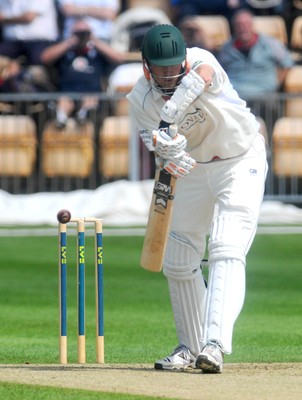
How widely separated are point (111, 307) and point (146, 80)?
4492mm

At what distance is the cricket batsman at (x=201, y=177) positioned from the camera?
7.32m

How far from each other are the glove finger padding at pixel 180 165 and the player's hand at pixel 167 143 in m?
0.03

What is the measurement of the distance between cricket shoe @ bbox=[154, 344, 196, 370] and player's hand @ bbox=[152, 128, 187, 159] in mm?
1261

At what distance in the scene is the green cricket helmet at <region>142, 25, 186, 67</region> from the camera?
7.32m

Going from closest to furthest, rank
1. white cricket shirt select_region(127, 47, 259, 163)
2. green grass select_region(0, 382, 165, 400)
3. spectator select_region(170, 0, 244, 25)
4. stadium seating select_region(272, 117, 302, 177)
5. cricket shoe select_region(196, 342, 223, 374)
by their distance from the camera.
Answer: green grass select_region(0, 382, 165, 400)
cricket shoe select_region(196, 342, 223, 374)
white cricket shirt select_region(127, 47, 259, 163)
stadium seating select_region(272, 117, 302, 177)
spectator select_region(170, 0, 244, 25)

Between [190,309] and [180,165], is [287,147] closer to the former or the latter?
[190,309]

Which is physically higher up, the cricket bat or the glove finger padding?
the glove finger padding

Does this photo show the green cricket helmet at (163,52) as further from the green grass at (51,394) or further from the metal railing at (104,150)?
the metal railing at (104,150)

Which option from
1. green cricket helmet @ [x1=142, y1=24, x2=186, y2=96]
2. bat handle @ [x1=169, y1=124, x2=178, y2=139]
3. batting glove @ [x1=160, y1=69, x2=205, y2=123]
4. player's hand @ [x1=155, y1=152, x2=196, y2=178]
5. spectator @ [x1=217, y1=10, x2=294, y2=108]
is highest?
green cricket helmet @ [x1=142, y1=24, x2=186, y2=96]

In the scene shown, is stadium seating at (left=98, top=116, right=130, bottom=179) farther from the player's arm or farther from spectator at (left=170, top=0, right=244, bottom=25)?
the player's arm

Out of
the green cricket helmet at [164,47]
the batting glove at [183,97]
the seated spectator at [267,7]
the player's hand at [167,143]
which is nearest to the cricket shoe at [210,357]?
the player's hand at [167,143]

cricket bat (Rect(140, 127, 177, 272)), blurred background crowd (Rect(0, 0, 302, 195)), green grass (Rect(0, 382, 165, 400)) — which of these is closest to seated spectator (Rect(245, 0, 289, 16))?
blurred background crowd (Rect(0, 0, 302, 195))

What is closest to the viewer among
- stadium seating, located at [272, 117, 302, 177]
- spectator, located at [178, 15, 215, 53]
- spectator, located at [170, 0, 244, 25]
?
stadium seating, located at [272, 117, 302, 177]

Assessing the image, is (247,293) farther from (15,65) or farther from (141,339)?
(15,65)
